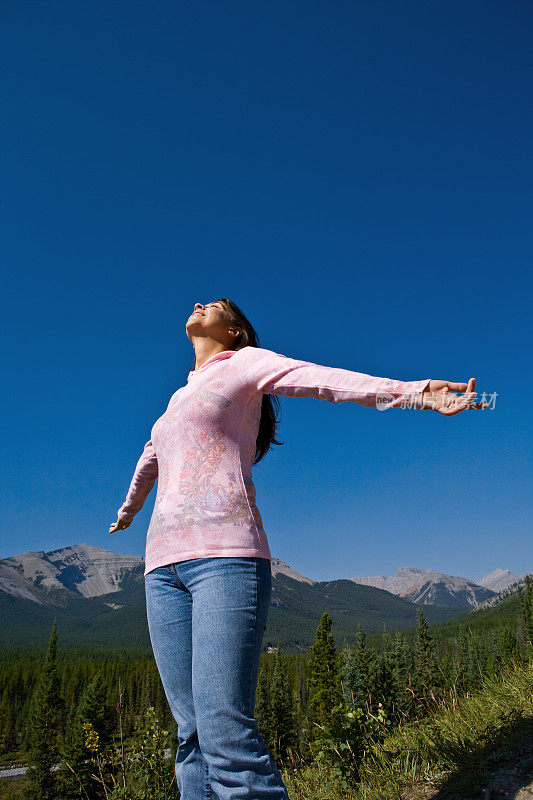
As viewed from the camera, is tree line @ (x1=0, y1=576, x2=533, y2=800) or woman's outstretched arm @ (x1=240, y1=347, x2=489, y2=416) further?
tree line @ (x1=0, y1=576, x2=533, y2=800)

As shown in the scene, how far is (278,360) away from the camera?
7.54ft

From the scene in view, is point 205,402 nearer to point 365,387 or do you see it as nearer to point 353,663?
point 365,387

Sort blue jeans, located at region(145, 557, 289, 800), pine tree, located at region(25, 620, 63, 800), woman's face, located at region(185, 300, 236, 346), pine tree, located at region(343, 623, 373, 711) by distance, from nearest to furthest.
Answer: blue jeans, located at region(145, 557, 289, 800), woman's face, located at region(185, 300, 236, 346), pine tree, located at region(343, 623, 373, 711), pine tree, located at region(25, 620, 63, 800)

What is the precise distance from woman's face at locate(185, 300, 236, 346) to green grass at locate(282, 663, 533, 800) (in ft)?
10.2

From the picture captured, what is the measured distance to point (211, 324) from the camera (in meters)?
2.87

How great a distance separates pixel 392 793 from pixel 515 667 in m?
2.55

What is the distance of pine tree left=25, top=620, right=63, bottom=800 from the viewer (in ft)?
147

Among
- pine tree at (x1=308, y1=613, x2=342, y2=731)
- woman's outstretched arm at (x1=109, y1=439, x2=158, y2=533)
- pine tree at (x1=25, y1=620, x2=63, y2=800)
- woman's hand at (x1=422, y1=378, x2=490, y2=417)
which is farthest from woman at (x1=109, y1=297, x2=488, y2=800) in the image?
pine tree at (x1=25, y1=620, x2=63, y2=800)

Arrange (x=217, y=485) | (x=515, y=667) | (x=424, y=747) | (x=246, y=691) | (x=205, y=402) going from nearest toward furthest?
(x=246, y=691) < (x=217, y=485) < (x=205, y=402) < (x=424, y=747) < (x=515, y=667)

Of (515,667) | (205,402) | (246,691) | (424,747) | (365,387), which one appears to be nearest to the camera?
(246,691)

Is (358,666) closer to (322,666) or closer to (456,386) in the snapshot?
(322,666)

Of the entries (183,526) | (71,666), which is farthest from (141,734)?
(71,666)

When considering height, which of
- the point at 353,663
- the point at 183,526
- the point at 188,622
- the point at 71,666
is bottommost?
the point at 71,666

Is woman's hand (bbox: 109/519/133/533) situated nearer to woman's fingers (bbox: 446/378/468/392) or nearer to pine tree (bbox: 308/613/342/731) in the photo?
woman's fingers (bbox: 446/378/468/392)
